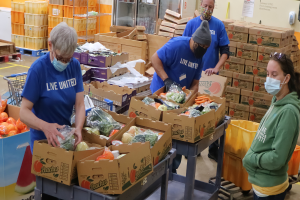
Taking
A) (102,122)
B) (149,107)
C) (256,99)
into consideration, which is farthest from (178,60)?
(256,99)

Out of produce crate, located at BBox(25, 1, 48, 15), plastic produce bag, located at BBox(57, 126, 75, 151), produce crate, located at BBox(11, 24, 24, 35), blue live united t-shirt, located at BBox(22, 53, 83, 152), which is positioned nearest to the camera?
plastic produce bag, located at BBox(57, 126, 75, 151)

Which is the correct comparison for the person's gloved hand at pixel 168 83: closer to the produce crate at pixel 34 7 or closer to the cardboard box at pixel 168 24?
the cardboard box at pixel 168 24

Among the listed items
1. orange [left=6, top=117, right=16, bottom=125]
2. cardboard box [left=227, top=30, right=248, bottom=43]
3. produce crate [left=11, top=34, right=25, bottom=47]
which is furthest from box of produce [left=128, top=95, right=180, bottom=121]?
produce crate [left=11, top=34, right=25, bottom=47]

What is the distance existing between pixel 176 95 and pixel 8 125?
1726 mm

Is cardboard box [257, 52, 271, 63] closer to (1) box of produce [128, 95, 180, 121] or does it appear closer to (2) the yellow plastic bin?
(2) the yellow plastic bin

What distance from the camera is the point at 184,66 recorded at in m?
3.87

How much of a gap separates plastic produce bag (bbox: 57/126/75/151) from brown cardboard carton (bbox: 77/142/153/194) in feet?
0.64

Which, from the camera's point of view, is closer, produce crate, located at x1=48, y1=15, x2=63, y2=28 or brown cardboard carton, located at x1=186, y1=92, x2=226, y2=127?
brown cardboard carton, located at x1=186, y1=92, x2=226, y2=127

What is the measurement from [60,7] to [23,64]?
2188 millimetres

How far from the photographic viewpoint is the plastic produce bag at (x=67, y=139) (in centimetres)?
221

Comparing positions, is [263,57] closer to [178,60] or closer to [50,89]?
[178,60]

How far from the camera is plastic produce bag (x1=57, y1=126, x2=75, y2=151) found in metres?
2.21

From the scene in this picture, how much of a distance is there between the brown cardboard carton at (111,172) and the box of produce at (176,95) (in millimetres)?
1324

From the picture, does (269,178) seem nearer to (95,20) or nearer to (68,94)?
(68,94)
